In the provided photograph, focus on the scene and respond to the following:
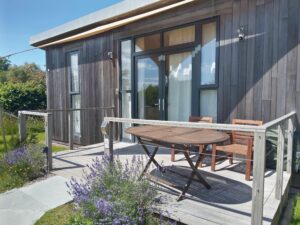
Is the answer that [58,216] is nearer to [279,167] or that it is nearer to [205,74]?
[279,167]

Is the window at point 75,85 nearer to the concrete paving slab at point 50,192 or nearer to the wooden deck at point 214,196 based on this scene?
the wooden deck at point 214,196

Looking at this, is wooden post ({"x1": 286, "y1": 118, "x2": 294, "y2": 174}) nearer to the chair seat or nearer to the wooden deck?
the wooden deck

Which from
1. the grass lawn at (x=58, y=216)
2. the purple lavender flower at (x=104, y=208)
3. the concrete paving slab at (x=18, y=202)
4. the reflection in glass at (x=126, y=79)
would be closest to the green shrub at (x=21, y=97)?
the reflection in glass at (x=126, y=79)

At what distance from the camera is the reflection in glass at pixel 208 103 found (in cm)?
484

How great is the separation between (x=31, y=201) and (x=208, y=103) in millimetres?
3327

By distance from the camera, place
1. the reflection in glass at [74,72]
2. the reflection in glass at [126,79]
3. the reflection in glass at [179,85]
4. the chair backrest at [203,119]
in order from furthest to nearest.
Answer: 1. the reflection in glass at [74,72]
2. the reflection in glass at [126,79]
3. the reflection in glass at [179,85]
4. the chair backrest at [203,119]

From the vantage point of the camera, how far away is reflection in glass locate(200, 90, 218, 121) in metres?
4.84

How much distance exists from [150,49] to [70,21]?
3.22m

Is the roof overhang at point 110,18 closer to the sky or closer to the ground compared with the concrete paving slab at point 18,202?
closer to the sky

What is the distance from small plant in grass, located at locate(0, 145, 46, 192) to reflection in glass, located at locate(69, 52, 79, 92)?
417cm

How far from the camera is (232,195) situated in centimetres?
305

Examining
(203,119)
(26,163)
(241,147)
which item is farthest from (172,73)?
(26,163)

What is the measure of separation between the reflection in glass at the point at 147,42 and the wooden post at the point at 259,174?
407 cm

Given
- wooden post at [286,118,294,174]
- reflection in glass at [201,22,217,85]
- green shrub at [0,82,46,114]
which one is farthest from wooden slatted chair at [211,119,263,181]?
green shrub at [0,82,46,114]
